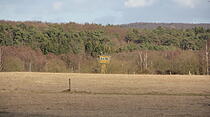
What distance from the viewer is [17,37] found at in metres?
107

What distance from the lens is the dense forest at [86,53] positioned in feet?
274

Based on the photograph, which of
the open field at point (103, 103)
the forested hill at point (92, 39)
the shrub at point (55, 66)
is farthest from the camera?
the forested hill at point (92, 39)

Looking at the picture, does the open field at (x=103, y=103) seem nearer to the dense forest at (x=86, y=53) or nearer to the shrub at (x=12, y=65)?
the shrub at (x=12, y=65)

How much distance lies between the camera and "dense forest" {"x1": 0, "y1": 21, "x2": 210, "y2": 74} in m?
83.4

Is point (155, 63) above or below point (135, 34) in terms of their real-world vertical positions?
below

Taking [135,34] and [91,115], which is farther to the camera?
[135,34]

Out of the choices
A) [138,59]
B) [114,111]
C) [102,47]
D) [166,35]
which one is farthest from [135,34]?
[114,111]

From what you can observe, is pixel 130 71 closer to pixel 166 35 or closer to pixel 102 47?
pixel 102 47

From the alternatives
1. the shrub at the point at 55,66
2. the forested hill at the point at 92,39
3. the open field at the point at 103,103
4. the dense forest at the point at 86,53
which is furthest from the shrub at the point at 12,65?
the open field at the point at 103,103

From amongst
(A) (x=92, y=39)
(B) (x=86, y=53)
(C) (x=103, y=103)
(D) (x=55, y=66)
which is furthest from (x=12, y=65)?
(C) (x=103, y=103)

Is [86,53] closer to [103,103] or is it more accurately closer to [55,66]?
[55,66]

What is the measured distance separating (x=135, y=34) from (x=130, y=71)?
62201 mm

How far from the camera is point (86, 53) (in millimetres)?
103312

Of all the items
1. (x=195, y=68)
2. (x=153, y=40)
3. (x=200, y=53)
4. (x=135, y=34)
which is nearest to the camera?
(x=195, y=68)
